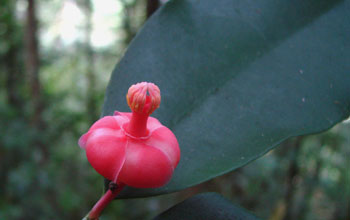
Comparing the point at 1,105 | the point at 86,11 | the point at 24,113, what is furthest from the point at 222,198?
the point at 86,11

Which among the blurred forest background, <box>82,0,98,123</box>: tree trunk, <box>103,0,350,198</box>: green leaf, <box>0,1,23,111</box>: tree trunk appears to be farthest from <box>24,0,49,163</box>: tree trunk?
<box>103,0,350,198</box>: green leaf

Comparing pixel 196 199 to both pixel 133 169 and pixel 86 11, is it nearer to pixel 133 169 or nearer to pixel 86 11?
pixel 133 169

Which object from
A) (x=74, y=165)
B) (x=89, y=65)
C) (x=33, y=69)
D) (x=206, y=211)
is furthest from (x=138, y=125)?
(x=89, y=65)

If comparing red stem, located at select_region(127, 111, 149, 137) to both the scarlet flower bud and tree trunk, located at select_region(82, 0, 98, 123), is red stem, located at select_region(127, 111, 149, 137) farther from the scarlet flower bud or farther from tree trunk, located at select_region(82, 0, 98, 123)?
tree trunk, located at select_region(82, 0, 98, 123)

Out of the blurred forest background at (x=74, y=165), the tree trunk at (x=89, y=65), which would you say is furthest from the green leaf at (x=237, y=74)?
the tree trunk at (x=89, y=65)

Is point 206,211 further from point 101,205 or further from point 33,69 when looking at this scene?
point 33,69

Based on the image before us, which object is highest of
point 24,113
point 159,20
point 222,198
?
point 159,20

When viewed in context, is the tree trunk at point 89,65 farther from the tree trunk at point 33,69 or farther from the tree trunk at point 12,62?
the tree trunk at point 33,69
